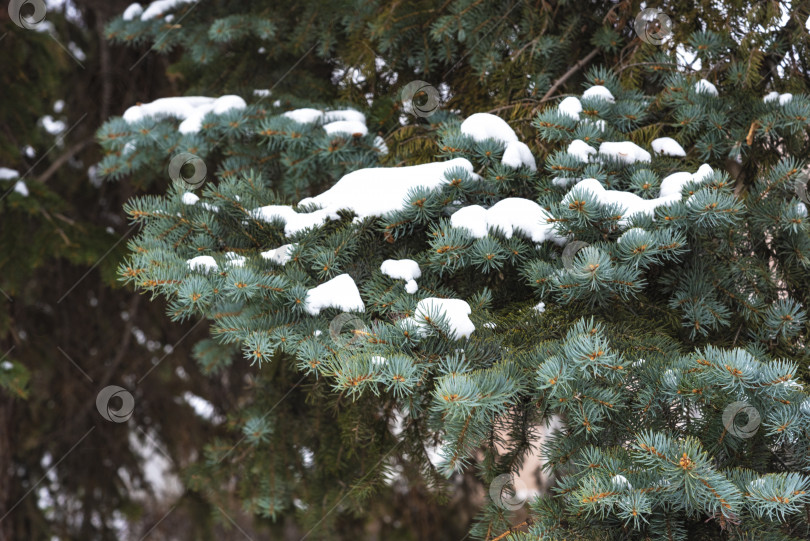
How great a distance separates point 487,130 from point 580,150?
0.83ft

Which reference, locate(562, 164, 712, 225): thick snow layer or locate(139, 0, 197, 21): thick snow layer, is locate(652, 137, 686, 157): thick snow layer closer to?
locate(562, 164, 712, 225): thick snow layer

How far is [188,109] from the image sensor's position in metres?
2.39

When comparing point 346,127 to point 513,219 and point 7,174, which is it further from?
point 7,174

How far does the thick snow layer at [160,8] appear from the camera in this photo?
8.85ft

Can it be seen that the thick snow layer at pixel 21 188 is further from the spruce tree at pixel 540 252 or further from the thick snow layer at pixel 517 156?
the thick snow layer at pixel 517 156

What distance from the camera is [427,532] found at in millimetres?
3801

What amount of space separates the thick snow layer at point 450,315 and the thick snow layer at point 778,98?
1.10 metres

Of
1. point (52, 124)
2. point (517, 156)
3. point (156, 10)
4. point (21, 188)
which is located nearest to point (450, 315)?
point (517, 156)

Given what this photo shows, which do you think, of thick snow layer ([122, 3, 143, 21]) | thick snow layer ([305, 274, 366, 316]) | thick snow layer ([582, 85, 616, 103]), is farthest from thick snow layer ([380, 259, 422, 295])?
thick snow layer ([122, 3, 143, 21])

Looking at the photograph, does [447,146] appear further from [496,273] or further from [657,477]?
[657,477]

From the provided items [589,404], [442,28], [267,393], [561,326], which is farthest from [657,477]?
[267,393]

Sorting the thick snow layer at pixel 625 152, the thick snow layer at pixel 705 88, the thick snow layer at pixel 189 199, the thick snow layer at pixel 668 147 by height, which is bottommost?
the thick snow layer at pixel 668 147

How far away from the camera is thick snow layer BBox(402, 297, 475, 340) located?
1283mm

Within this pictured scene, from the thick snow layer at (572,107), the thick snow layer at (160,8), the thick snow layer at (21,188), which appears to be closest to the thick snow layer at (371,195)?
the thick snow layer at (572,107)
